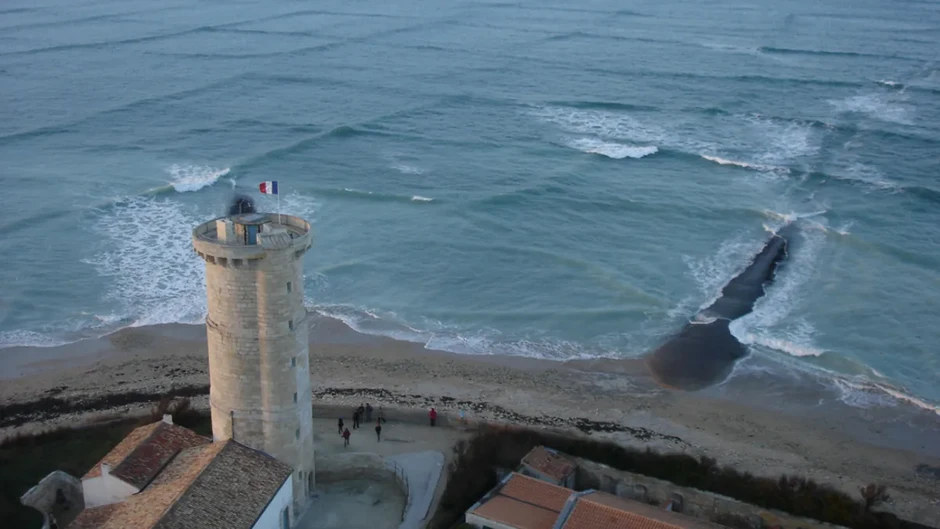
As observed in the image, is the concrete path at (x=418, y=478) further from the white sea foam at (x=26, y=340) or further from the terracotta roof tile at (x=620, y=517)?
the white sea foam at (x=26, y=340)

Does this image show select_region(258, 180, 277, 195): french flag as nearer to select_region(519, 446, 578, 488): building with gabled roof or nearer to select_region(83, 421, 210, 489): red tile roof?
select_region(83, 421, 210, 489): red tile roof

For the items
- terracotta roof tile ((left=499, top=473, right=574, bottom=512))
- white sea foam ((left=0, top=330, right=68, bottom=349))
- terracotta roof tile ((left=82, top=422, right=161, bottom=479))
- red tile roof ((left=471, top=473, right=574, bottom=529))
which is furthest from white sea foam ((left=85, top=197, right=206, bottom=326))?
red tile roof ((left=471, top=473, right=574, bottom=529))

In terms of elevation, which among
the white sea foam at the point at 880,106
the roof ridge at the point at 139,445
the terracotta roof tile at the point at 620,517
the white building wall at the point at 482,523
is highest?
the white sea foam at the point at 880,106

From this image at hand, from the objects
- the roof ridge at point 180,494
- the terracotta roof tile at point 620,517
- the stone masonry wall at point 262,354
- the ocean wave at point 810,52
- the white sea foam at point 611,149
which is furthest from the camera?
the ocean wave at point 810,52

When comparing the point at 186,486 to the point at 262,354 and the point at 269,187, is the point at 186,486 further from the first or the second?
the point at 269,187

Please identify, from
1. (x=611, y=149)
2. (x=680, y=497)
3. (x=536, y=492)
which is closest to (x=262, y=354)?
(x=536, y=492)

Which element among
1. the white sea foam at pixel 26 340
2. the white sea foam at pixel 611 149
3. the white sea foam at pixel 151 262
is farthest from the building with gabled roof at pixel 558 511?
the white sea foam at pixel 611 149
